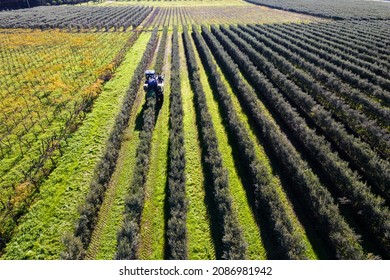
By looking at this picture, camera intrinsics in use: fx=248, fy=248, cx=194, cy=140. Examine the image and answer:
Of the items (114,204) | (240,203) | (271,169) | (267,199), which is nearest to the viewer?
(267,199)

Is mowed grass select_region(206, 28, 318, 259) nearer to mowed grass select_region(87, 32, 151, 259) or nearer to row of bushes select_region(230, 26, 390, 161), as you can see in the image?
row of bushes select_region(230, 26, 390, 161)

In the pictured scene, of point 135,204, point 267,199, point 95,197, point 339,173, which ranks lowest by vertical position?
point 267,199

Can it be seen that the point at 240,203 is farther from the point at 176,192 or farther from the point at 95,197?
the point at 95,197

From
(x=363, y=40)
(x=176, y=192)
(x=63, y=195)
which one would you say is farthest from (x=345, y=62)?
(x=63, y=195)

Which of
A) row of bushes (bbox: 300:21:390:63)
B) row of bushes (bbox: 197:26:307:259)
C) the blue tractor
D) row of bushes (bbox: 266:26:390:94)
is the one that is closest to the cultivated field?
row of bushes (bbox: 197:26:307:259)

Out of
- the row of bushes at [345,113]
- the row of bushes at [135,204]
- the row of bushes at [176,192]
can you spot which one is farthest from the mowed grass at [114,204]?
the row of bushes at [345,113]

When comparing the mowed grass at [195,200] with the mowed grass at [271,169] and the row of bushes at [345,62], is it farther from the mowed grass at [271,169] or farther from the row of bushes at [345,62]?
the row of bushes at [345,62]

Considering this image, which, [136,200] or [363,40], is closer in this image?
[136,200]
